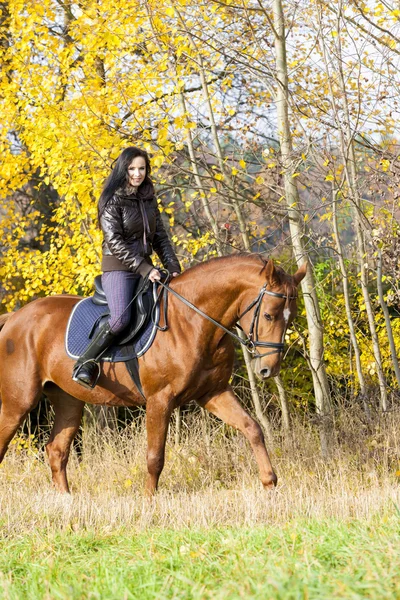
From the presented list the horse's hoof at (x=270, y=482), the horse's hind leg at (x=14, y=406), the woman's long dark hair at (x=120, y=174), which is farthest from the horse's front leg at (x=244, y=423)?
the woman's long dark hair at (x=120, y=174)

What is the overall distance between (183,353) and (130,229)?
1134 mm

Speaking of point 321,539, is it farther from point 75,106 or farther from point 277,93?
point 75,106

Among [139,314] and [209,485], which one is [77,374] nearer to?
[139,314]

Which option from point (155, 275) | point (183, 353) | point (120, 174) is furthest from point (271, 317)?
point (120, 174)

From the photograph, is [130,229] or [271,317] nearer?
[271,317]

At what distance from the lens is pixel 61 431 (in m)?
7.79

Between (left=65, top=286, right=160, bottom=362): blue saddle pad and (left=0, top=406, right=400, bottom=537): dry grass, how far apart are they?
116 cm

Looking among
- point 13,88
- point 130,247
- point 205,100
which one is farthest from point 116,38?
point 13,88

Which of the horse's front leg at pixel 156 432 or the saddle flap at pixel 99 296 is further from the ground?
the saddle flap at pixel 99 296

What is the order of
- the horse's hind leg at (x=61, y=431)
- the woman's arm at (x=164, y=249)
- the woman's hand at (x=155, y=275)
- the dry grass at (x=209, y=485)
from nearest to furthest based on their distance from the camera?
the dry grass at (x=209, y=485) < the woman's hand at (x=155, y=275) < the woman's arm at (x=164, y=249) < the horse's hind leg at (x=61, y=431)

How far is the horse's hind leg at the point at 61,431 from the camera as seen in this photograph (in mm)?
7688

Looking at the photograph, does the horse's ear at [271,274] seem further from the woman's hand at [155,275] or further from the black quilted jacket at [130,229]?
the black quilted jacket at [130,229]

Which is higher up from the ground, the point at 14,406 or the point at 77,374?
the point at 77,374

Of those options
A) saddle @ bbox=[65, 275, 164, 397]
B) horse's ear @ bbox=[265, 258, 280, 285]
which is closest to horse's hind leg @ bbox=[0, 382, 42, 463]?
saddle @ bbox=[65, 275, 164, 397]
